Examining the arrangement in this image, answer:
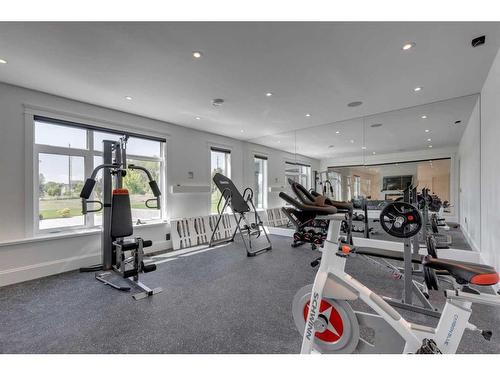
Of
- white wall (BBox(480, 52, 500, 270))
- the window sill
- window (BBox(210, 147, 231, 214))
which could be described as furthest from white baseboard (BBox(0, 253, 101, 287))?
white wall (BBox(480, 52, 500, 270))

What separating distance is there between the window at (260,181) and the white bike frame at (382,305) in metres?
5.39

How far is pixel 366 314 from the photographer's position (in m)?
1.46

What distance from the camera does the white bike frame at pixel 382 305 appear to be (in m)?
1.26

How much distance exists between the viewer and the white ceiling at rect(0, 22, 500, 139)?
2.08 m

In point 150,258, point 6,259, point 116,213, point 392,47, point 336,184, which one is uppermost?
point 392,47

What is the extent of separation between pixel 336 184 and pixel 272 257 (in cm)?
252

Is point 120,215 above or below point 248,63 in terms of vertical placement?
below

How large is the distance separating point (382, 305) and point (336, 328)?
34 cm

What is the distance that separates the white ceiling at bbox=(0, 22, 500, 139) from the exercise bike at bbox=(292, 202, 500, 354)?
6.26 ft

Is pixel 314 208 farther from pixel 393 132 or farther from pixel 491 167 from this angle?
pixel 393 132

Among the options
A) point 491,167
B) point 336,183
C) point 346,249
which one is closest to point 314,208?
point 346,249
